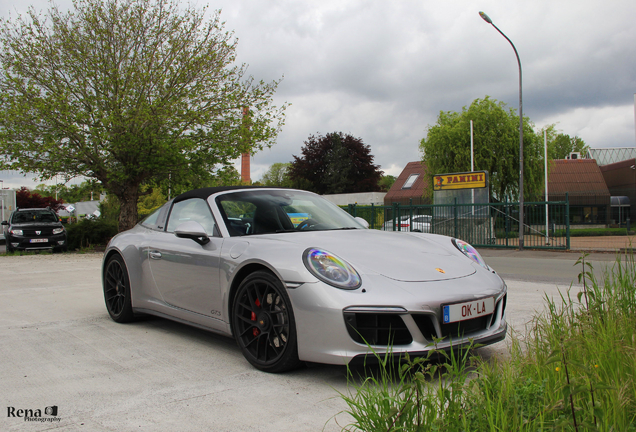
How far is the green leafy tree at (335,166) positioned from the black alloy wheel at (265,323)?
55185 mm

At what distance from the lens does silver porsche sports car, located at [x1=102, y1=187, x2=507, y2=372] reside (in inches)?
124

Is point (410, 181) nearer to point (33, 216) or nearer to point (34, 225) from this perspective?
point (33, 216)

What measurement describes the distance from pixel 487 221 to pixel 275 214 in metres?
16.4

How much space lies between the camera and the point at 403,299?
316cm

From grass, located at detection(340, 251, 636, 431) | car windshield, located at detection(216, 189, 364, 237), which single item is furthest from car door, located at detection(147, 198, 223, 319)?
grass, located at detection(340, 251, 636, 431)

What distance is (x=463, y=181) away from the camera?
2233 cm

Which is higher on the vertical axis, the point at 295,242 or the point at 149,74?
the point at 149,74

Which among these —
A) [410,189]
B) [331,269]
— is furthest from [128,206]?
[410,189]

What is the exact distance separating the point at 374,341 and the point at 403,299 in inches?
12.0

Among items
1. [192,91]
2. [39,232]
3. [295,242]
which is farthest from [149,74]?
[295,242]

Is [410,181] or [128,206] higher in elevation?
[410,181]

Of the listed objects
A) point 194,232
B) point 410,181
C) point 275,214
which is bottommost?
point 194,232

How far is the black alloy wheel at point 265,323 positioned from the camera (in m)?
3.41

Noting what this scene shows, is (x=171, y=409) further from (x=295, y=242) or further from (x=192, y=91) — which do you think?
(x=192, y=91)
